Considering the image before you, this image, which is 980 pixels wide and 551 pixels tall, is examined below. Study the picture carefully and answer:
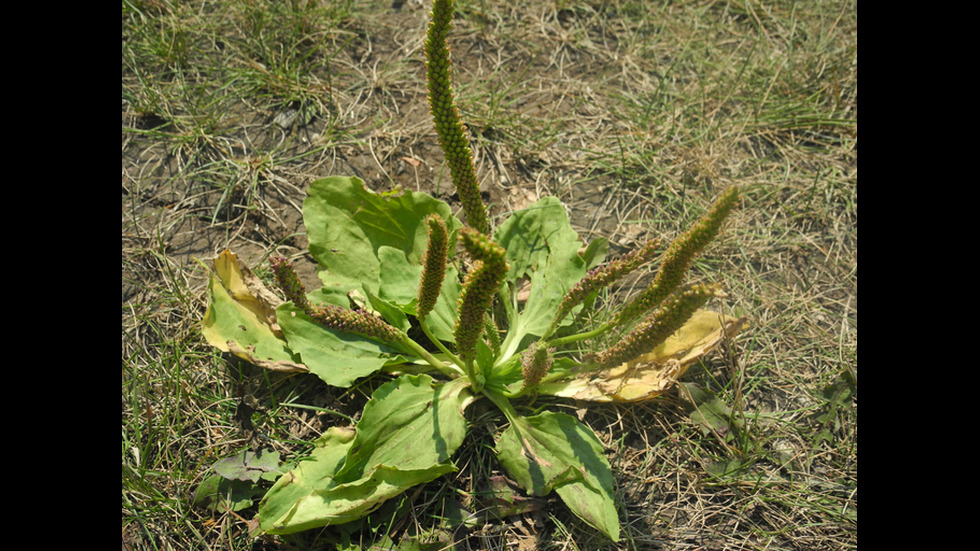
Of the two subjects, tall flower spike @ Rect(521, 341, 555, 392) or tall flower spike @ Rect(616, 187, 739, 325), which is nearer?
Result: tall flower spike @ Rect(616, 187, 739, 325)

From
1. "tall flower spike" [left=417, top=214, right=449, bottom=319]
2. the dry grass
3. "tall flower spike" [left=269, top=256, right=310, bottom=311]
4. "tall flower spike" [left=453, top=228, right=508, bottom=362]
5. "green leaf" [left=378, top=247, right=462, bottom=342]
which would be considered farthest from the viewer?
"green leaf" [left=378, top=247, right=462, bottom=342]

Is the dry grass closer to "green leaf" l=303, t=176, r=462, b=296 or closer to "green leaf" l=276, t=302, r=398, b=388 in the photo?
"green leaf" l=276, t=302, r=398, b=388

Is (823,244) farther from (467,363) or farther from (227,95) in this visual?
(227,95)

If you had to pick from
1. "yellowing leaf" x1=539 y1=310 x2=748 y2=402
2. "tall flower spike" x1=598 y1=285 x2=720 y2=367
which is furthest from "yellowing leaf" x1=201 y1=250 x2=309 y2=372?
"tall flower spike" x1=598 y1=285 x2=720 y2=367

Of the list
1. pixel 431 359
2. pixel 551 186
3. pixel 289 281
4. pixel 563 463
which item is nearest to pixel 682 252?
pixel 563 463

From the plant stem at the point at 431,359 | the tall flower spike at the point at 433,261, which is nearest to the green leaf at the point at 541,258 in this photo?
the plant stem at the point at 431,359

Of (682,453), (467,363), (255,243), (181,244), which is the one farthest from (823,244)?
(181,244)

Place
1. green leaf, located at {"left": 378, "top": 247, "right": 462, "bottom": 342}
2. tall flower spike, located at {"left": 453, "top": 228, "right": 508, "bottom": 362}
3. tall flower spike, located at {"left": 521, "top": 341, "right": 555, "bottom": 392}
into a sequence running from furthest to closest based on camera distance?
green leaf, located at {"left": 378, "top": 247, "right": 462, "bottom": 342}
tall flower spike, located at {"left": 521, "top": 341, "right": 555, "bottom": 392}
tall flower spike, located at {"left": 453, "top": 228, "right": 508, "bottom": 362}

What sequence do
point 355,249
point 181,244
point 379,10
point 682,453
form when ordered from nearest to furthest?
point 682,453, point 355,249, point 181,244, point 379,10
